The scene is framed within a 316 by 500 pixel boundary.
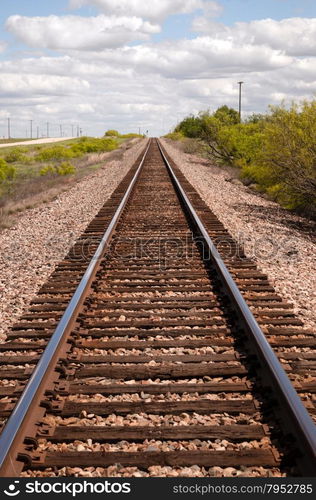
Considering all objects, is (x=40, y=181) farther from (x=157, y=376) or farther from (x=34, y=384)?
(x=34, y=384)

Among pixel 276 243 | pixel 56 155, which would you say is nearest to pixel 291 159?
pixel 276 243

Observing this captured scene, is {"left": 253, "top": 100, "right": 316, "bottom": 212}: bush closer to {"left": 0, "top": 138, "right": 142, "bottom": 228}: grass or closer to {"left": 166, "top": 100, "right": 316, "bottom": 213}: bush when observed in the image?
{"left": 166, "top": 100, "right": 316, "bottom": 213}: bush

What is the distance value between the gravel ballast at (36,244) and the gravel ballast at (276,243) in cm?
319

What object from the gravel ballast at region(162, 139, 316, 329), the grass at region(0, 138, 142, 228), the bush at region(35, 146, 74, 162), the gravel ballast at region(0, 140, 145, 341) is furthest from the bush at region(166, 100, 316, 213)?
the bush at region(35, 146, 74, 162)

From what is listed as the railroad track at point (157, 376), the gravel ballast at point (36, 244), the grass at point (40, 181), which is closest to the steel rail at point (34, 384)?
the railroad track at point (157, 376)

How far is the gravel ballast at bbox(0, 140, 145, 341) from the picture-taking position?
268 inches

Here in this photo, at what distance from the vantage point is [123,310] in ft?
19.8

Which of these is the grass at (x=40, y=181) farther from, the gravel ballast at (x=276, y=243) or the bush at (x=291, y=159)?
the bush at (x=291, y=159)

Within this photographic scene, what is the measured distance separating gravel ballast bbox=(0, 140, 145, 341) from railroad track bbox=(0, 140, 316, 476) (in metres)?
0.35

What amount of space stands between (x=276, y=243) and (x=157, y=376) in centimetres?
610

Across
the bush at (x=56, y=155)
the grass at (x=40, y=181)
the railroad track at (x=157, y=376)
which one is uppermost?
the bush at (x=56, y=155)

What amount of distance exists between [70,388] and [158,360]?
88 centimetres

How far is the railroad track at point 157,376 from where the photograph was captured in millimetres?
3363
